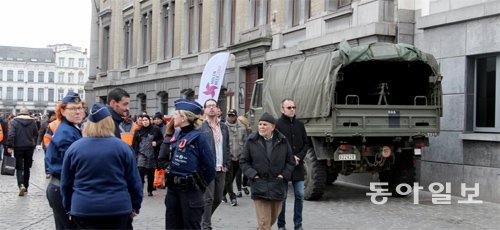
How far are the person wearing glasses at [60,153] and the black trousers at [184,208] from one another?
98cm

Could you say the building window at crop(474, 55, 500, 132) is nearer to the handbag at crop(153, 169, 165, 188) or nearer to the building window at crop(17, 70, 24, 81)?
the handbag at crop(153, 169, 165, 188)

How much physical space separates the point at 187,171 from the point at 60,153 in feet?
3.97

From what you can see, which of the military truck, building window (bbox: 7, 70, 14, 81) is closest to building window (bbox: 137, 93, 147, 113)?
the military truck

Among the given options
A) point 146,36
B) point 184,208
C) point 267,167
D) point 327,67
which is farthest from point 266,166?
point 146,36

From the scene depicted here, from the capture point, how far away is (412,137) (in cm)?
1223

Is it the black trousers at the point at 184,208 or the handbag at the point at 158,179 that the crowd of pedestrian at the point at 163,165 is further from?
the handbag at the point at 158,179

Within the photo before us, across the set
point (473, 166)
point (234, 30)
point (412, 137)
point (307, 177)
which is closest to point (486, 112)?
point (473, 166)

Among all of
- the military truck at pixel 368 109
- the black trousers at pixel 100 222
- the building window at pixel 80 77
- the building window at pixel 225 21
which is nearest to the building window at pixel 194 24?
the building window at pixel 225 21

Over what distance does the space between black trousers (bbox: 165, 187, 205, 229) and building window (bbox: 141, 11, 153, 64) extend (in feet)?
89.7

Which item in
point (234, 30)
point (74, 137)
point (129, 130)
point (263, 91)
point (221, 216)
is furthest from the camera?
point (234, 30)

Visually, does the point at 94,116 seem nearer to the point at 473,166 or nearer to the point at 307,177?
the point at 307,177

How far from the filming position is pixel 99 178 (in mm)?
4887

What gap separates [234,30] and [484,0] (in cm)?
1284

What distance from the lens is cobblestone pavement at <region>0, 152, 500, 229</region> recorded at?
9.71 meters
